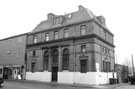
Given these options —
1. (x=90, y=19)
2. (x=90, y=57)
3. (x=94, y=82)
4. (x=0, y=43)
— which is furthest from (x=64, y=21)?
(x=0, y=43)

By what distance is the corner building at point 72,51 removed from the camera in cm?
2559

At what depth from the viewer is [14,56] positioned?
123 feet

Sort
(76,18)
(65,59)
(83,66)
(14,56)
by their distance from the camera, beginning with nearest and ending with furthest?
(83,66) < (65,59) < (76,18) < (14,56)

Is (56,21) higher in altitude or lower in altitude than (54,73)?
higher

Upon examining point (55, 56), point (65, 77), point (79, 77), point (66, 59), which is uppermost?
point (55, 56)

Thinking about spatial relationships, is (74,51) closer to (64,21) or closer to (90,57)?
(90,57)

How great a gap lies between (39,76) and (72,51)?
9440 mm

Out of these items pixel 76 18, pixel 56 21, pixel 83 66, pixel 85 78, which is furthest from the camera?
pixel 56 21

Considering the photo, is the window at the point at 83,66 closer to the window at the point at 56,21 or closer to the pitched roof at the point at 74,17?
the pitched roof at the point at 74,17

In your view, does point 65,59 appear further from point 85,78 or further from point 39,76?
point 39,76

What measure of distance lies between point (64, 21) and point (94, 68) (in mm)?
12193

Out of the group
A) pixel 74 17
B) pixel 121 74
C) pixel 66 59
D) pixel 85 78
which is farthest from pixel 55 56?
pixel 121 74

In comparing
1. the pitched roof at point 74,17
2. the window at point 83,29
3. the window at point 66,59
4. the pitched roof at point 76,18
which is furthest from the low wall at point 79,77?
the pitched roof at point 74,17

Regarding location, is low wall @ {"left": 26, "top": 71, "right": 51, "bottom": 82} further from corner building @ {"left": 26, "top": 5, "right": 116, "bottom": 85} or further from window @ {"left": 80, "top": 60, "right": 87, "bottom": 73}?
window @ {"left": 80, "top": 60, "right": 87, "bottom": 73}
